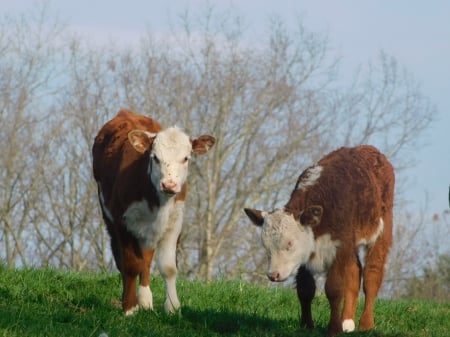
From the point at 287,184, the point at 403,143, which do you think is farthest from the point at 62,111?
the point at 403,143

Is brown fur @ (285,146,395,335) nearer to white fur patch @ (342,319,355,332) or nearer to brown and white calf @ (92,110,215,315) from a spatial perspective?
white fur patch @ (342,319,355,332)

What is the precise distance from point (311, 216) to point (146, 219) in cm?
190

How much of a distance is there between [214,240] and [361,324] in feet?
102

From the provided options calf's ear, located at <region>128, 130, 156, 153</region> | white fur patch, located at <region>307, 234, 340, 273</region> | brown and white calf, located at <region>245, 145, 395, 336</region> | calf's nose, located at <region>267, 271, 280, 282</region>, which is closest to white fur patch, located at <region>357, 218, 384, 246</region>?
brown and white calf, located at <region>245, 145, 395, 336</region>

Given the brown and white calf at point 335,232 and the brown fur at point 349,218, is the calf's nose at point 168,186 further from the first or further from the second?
the brown fur at point 349,218

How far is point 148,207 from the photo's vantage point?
973 cm

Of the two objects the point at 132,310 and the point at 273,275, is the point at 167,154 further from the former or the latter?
the point at 273,275

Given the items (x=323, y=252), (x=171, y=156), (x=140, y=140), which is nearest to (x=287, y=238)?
(x=323, y=252)

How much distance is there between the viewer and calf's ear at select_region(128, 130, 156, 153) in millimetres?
9914

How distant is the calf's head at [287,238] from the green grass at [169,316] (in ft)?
1.96

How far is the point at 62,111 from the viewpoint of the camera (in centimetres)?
4188

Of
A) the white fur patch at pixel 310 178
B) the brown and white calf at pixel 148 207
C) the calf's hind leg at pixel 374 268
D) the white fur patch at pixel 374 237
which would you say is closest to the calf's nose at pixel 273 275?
the white fur patch at pixel 310 178

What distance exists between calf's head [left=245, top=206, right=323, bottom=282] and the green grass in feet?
1.96

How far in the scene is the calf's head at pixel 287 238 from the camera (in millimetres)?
8672
